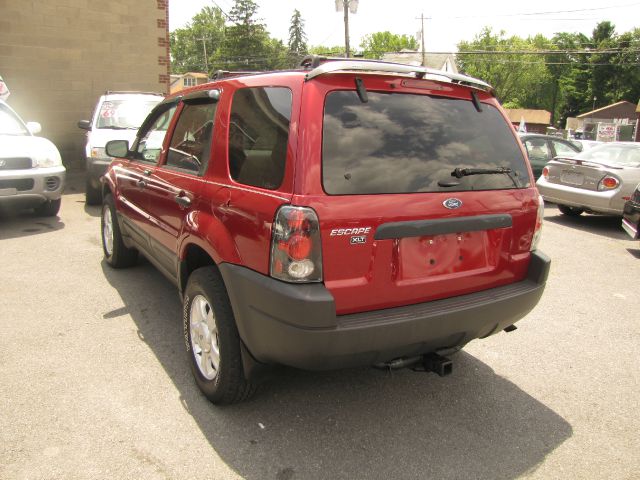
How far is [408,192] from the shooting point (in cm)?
258

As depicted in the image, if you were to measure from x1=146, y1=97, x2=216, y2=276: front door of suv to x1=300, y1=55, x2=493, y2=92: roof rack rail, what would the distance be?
83 cm

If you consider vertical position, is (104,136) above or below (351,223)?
above

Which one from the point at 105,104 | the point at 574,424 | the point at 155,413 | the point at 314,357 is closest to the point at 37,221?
the point at 105,104

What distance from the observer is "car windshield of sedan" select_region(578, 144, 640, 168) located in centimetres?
887

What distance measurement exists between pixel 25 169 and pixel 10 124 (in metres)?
1.25

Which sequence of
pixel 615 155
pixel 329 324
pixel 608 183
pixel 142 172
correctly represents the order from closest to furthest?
pixel 329 324 < pixel 142 172 < pixel 608 183 < pixel 615 155

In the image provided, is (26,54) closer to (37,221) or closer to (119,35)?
(119,35)

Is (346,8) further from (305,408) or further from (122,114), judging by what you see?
(305,408)

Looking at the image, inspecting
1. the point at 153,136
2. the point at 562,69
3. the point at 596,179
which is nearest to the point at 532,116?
the point at 562,69

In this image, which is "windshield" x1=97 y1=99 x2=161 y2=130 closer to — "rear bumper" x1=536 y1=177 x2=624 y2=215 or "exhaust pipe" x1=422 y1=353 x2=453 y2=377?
"rear bumper" x1=536 y1=177 x2=624 y2=215

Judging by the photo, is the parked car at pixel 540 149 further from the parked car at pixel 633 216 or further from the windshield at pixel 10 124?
the windshield at pixel 10 124

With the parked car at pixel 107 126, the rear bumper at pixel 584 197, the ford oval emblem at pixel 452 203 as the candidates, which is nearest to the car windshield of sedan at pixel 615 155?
the rear bumper at pixel 584 197

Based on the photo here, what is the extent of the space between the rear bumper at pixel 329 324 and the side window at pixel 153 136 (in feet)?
6.55

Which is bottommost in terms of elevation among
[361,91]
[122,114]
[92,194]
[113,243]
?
[113,243]
